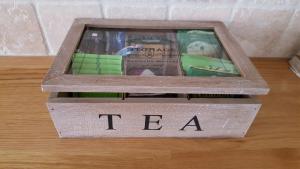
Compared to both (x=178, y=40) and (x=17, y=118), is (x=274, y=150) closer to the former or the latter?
(x=178, y=40)

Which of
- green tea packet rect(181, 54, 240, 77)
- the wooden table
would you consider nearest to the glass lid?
green tea packet rect(181, 54, 240, 77)

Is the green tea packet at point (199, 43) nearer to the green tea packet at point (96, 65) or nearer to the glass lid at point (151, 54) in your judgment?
the glass lid at point (151, 54)

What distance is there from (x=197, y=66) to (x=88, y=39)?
22 centimetres

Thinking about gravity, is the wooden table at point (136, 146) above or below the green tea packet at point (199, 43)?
below

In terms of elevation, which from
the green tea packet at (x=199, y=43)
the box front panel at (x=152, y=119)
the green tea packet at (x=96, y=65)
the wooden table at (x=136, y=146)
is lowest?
the wooden table at (x=136, y=146)

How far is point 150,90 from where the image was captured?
0.41 m

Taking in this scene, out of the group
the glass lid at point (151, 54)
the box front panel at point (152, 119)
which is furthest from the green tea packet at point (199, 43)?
the box front panel at point (152, 119)

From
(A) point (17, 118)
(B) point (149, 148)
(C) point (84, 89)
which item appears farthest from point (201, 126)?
(A) point (17, 118)

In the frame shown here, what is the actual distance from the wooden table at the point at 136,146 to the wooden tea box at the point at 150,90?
2 cm

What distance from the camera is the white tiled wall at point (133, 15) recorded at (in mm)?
594

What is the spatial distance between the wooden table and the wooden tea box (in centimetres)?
2

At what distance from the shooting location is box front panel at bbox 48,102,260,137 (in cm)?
43

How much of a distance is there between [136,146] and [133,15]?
0.30 metres

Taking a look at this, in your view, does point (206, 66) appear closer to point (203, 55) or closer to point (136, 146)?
point (203, 55)
